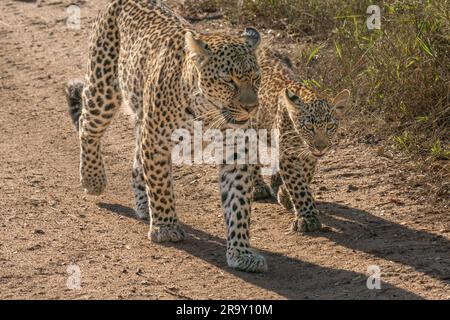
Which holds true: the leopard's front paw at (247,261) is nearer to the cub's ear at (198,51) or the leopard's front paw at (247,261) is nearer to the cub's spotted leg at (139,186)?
the cub's ear at (198,51)

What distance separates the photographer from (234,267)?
859cm

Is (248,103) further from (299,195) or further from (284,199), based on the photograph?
(284,199)

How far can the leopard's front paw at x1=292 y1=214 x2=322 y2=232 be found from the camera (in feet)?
31.0

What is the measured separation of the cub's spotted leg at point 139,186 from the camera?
32.5ft

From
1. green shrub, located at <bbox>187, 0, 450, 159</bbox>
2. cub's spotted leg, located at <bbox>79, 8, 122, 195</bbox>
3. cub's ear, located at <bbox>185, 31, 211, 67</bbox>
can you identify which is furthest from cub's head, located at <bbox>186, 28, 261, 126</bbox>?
green shrub, located at <bbox>187, 0, 450, 159</bbox>

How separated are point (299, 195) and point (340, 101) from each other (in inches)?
33.7

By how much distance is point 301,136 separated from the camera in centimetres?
944

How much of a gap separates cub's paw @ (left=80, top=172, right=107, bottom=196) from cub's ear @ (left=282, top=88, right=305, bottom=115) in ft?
6.42

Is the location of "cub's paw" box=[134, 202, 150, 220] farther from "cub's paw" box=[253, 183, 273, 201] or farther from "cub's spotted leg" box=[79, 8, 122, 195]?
"cub's paw" box=[253, 183, 273, 201]

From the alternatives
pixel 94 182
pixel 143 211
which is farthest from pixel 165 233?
pixel 94 182
